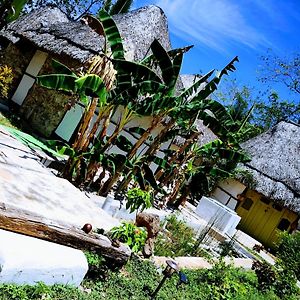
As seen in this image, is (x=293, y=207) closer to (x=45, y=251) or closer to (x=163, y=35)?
(x=163, y=35)

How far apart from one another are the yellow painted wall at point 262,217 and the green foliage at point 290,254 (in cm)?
814

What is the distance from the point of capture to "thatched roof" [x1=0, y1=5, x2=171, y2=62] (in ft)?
38.8

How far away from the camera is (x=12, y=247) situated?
11.6 ft

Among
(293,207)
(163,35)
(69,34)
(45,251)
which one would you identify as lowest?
(45,251)

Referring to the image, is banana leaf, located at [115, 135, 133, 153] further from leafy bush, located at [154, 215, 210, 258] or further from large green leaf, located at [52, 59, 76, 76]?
large green leaf, located at [52, 59, 76, 76]

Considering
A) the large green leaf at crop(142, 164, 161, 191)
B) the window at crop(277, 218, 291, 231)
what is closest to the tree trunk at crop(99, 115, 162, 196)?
the large green leaf at crop(142, 164, 161, 191)

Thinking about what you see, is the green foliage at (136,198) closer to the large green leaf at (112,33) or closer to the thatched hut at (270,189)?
the large green leaf at (112,33)

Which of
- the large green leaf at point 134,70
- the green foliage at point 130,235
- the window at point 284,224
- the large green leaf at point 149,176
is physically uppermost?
the large green leaf at point 134,70

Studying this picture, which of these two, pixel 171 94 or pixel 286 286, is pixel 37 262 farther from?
pixel 286 286

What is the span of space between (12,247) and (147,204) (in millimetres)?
4411

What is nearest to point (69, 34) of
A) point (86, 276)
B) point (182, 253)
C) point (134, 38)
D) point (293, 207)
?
point (134, 38)

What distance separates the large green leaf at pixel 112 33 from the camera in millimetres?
7695

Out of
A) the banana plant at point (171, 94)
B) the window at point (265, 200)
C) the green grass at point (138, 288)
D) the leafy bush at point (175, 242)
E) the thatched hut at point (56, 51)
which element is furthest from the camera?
the window at point (265, 200)

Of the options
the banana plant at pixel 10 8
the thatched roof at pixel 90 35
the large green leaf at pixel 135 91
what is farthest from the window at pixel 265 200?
the banana plant at pixel 10 8
